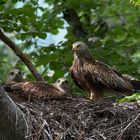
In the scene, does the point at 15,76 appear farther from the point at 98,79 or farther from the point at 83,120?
the point at 83,120

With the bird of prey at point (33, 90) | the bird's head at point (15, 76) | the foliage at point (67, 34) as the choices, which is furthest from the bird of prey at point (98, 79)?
the bird's head at point (15, 76)

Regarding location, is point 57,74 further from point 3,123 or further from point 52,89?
point 3,123

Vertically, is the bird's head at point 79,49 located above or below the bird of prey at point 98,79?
above

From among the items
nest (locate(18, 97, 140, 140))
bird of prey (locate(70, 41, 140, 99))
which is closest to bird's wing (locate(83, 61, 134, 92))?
bird of prey (locate(70, 41, 140, 99))

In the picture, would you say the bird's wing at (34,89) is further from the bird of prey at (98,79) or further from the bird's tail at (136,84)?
the bird's tail at (136,84)

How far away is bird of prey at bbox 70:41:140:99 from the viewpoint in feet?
31.9

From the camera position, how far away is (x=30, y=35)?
1057 centimetres

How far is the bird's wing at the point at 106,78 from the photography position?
9.72 meters

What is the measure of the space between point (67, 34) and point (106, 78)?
270 centimetres

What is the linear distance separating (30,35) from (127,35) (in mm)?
3537

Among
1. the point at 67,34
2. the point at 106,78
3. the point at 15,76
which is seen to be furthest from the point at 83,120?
the point at 67,34

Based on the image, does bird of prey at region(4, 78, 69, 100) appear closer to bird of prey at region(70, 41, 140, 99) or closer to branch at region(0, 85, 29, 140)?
bird of prey at region(70, 41, 140, 99)

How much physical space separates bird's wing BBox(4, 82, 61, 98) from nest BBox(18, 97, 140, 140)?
41 centimetres

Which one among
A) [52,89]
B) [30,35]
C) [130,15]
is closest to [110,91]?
[52,89]
